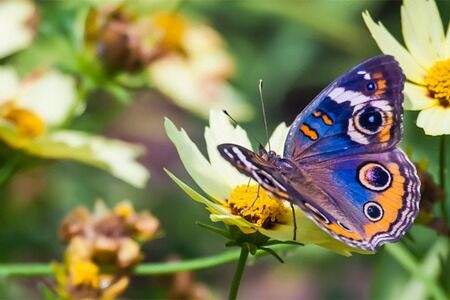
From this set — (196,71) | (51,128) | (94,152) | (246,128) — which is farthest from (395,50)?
(246,128)

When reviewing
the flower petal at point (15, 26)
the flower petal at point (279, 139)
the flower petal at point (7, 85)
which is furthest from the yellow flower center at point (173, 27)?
the flower petal at point (279, 139)

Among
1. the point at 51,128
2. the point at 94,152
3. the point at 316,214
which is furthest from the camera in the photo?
the point at 51,128

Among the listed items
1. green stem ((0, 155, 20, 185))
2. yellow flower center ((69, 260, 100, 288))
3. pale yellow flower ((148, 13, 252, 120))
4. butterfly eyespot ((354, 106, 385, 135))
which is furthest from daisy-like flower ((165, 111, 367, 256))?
pale yellow flower ((148, 13, 252, 120))

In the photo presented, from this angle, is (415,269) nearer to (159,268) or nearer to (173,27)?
(159,268)

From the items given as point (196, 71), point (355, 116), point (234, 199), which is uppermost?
point (355, 116)

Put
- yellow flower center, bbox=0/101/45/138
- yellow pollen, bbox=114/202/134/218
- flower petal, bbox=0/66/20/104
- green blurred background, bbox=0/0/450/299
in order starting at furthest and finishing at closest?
green blurred background, bbox=0/0/450/299 → flower petal, bbox=0/66/20/104 → yellow flower center, bbox=0/101/45/138 → yellow pollen, bbox=114/202/134/218

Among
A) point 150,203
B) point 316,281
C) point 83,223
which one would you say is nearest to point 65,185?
point 150,203

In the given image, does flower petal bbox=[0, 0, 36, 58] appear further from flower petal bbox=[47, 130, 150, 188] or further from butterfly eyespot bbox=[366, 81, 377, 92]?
butterfly eyespot bbox=[366, 81, 377, 92]

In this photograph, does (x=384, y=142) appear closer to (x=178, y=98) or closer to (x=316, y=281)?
(x=178, y=98)
